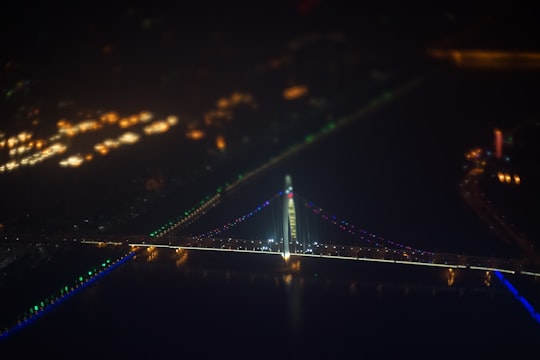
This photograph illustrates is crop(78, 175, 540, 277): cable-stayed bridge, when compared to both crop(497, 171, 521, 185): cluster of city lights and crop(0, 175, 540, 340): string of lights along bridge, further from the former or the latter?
crop(497, 171, 521, 185): cluster of city lights

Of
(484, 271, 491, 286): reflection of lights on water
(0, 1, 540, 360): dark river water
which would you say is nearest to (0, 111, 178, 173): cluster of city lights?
(0, 1, 540, 360): dark river water

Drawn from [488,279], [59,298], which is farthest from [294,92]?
[59,298]

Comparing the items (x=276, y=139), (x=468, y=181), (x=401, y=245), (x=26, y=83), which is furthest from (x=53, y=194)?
(x=468, y=181)

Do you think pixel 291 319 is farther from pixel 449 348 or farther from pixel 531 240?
pixel 531 240

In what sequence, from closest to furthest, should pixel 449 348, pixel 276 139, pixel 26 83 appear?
pixel 449 348
pixel 26 83
pixel 276 139

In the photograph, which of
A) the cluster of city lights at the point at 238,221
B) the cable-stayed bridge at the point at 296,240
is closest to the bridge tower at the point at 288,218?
the cable-stayed bridge at the point at 296,240

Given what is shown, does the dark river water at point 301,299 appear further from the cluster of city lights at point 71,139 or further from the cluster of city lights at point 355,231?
the cluster of city lights at point 71,139
